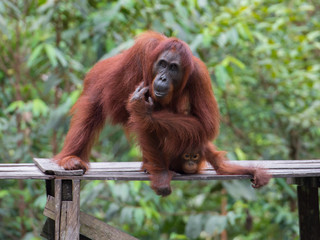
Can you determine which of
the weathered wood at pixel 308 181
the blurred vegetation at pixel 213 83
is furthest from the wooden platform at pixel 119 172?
the blurred vegetation at pixel 213 83

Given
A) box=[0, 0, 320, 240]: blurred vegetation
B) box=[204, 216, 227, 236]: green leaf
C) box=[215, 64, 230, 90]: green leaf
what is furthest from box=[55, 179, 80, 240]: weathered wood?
box=[215, 64, 230, 90]: green leaf

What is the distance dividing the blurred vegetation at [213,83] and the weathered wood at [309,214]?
28.4 inches

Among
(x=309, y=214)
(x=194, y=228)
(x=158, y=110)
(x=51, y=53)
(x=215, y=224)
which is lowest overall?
(x=194, y=228)

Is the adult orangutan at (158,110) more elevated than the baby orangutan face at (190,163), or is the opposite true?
the adult orangutan at (158,110)

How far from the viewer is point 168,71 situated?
117 inches

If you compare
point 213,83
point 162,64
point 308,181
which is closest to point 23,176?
point 162,64

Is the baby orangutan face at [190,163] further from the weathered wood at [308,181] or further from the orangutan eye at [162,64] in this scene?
the weathered wood at [308,181]

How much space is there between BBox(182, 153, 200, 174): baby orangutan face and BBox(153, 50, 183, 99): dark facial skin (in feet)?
1.57

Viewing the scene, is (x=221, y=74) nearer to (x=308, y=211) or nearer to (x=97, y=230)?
(x=308, y=211)

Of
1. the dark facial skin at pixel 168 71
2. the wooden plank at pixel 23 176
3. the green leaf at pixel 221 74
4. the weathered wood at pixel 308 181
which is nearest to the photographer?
the wooden plank at pixel 23 176

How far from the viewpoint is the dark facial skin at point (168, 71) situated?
2.91 metres

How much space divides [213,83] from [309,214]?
2.54m

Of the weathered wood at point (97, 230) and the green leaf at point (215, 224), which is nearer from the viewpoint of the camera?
the weathered wood at point (97, 230)

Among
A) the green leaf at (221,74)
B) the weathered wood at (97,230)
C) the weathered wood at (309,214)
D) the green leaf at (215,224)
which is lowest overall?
the green leaf at (215,224)
